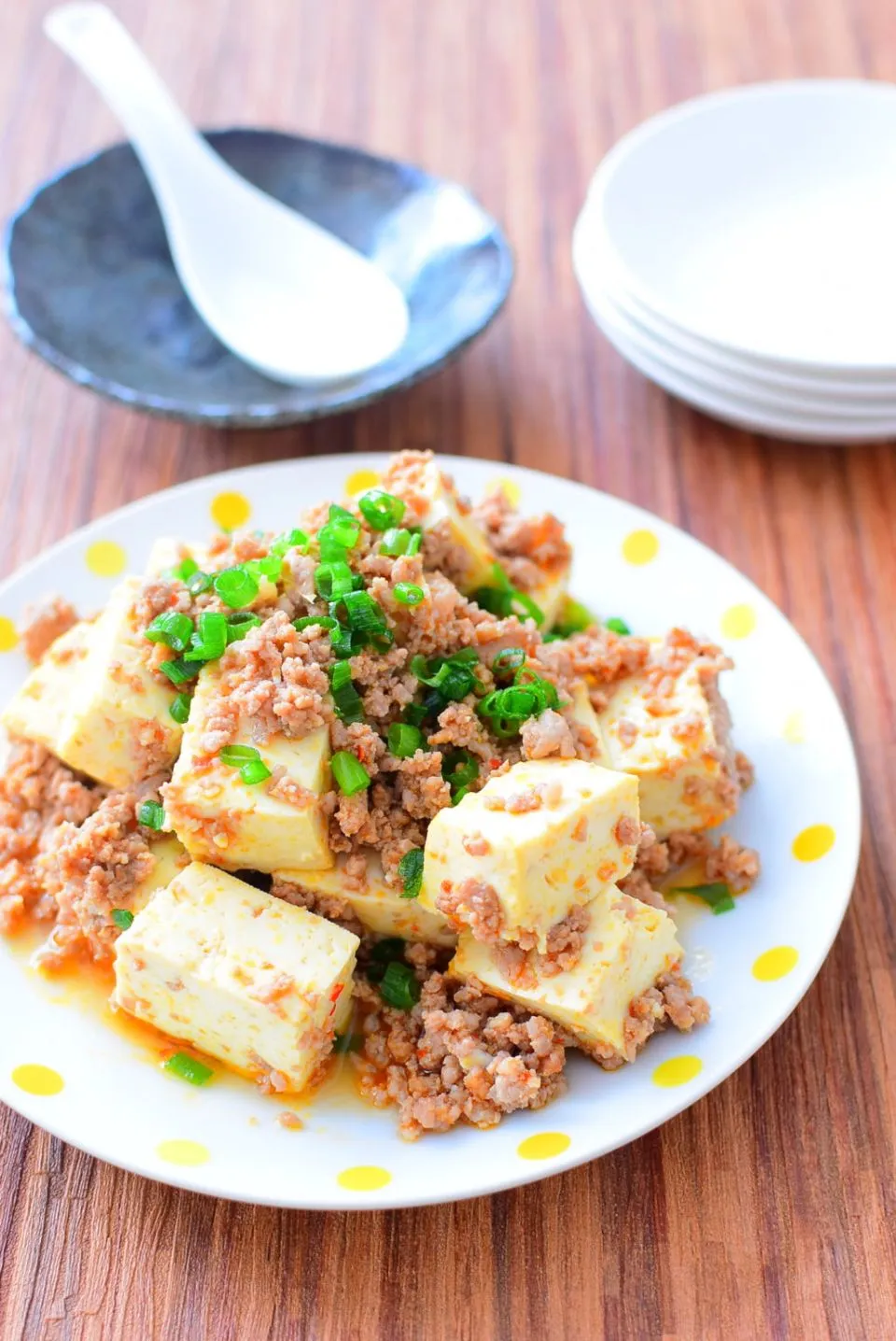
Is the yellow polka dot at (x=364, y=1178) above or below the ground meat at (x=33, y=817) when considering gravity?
below

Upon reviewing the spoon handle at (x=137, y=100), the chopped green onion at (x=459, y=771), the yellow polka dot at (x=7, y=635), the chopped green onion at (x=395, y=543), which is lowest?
the chopped green onion at (x=459, y=771)

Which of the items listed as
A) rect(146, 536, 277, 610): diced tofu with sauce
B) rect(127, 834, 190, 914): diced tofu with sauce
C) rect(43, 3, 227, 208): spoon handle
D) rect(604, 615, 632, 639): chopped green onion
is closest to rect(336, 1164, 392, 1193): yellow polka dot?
rect(127, 834, 190, 914): diced tofu with sauce

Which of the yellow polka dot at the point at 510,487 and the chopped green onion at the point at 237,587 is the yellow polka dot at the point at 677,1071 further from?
the yellow polka dot at the point at 510,487

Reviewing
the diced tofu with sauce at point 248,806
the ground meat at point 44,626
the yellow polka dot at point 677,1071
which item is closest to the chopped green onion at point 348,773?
the diced tofu with sauce at point 248,806

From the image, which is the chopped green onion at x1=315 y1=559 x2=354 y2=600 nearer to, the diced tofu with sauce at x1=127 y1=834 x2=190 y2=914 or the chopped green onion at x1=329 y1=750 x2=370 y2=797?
the chopped green onion at x1=329 y1=750 x2=370 y2=797

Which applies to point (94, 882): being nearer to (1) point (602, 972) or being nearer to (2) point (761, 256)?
(1) point (602, 972)

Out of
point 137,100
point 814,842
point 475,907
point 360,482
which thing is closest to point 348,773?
point 475,907
